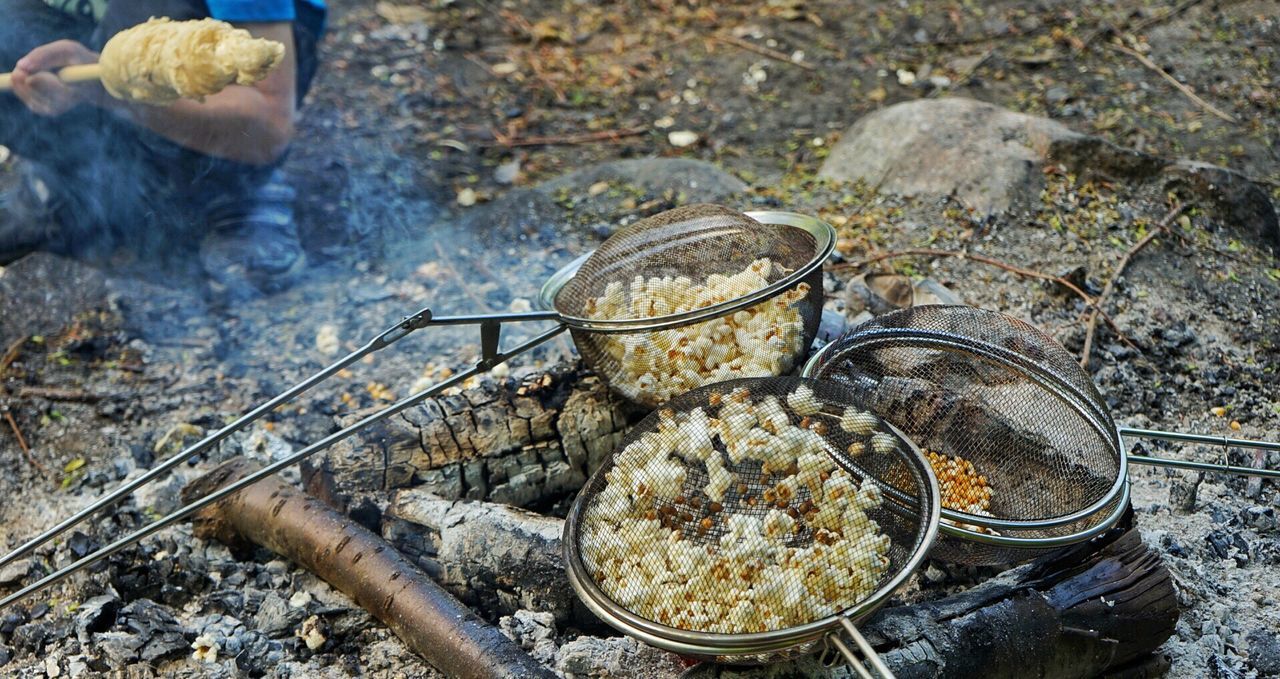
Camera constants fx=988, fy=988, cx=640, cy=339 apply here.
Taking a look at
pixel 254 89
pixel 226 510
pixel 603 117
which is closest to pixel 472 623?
pixel 226 510

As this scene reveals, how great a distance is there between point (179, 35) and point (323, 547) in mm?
2204

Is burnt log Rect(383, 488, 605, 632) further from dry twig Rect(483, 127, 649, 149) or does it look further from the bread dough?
dry twig Rect(483, 127, 649, 149)

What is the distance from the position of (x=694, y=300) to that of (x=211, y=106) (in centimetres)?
305

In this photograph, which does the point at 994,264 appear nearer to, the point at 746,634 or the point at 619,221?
the point at 619,221

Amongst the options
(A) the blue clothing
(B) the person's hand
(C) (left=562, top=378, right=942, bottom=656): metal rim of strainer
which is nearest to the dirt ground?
(C) (left=562, top=378, right=942, bottom=656): metal rim of strainer

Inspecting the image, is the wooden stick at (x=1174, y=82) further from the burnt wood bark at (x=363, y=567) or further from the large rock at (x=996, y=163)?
the burnt wood bark at (x=363, y=567)

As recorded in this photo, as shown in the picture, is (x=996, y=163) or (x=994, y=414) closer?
(x=994, y=414)

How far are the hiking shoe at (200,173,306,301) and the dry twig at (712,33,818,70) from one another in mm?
3700

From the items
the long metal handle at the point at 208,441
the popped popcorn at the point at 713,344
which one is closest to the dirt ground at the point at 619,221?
the long metal handle at the point at 208,441

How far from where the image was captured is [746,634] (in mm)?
2219

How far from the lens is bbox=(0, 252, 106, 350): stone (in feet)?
16.5

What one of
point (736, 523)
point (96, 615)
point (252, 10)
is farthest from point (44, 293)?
point (736, 523)

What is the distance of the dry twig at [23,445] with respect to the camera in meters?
4.14

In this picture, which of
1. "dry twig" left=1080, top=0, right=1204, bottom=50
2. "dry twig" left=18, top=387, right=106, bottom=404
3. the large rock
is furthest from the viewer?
"dry twig" left=1080, top=0, right=1204, bottom=50
